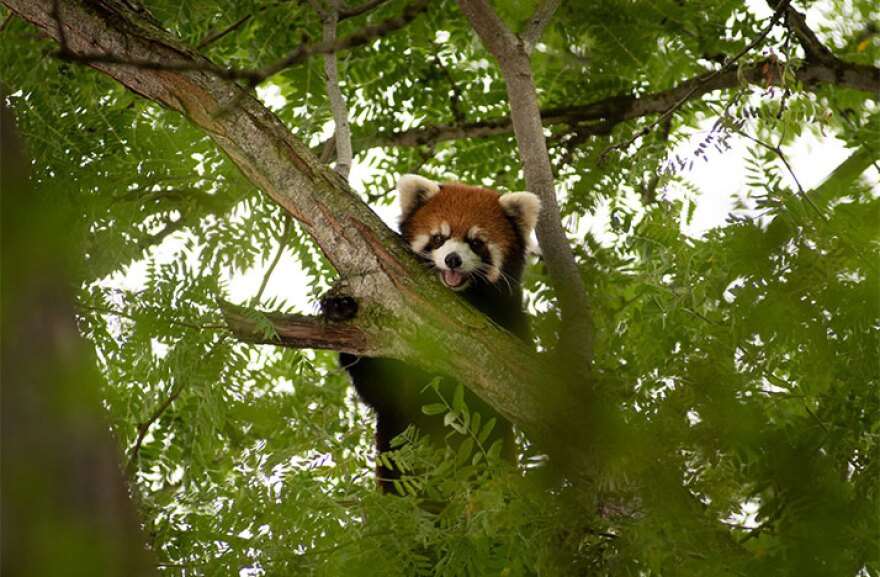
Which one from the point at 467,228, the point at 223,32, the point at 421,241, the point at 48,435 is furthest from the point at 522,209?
the point at 48,435

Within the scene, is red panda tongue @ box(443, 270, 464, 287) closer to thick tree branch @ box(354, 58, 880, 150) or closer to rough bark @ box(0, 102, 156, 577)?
thick tree branch @ box(354, 58, 880, 150)

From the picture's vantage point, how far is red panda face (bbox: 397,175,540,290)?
4586mm

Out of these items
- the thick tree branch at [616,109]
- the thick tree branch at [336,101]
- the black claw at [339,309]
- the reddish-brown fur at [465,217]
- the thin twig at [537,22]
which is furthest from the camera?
the reddish-brown fur at [465,217]

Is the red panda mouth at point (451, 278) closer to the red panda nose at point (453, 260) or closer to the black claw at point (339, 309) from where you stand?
the red panda nose at point (453, 260)

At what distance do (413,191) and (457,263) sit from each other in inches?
20.1

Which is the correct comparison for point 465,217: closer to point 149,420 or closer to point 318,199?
point 318,199

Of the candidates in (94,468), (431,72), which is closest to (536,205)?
(431,72)

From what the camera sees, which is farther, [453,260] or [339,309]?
[453,260]

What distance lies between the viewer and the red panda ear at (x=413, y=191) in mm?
4633

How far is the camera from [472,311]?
3.06 m

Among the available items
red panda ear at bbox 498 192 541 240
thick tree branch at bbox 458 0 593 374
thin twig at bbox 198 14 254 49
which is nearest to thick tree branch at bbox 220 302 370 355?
thick tree branch at bbox 458 0 593 374

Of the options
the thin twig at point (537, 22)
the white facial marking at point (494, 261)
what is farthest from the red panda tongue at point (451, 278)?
the thin twig at point (537, 22)

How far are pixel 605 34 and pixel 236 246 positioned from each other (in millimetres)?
2127

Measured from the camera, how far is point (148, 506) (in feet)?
9.48
